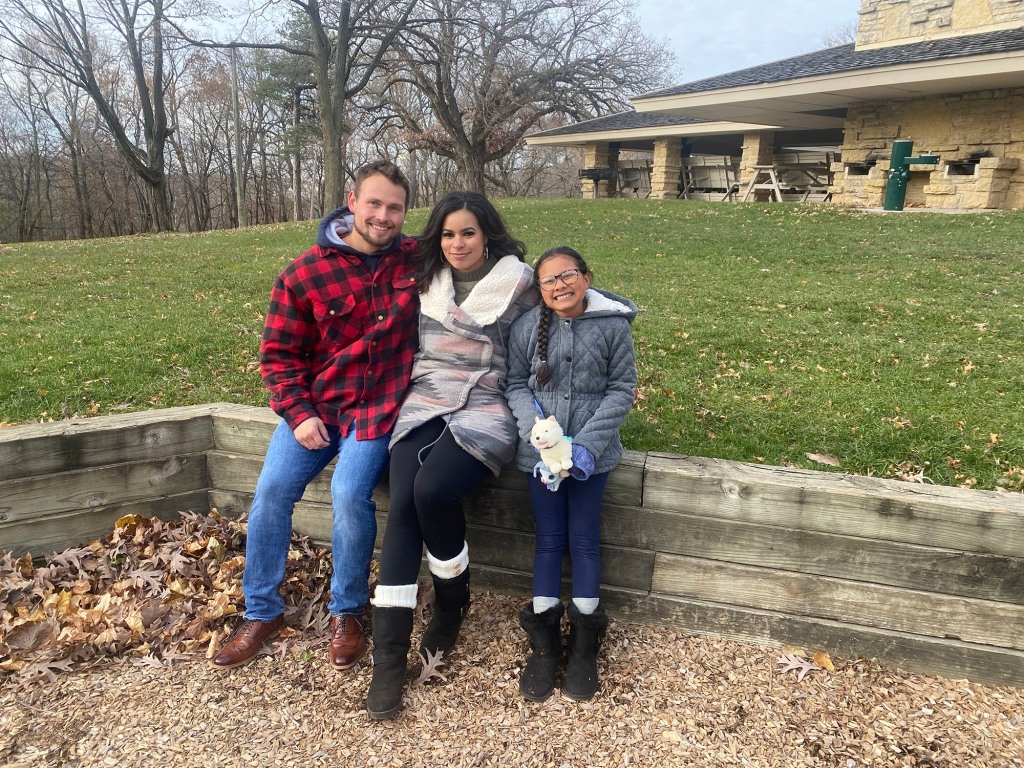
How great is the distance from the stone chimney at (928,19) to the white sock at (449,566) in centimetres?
1566

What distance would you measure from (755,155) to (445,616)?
17772mm

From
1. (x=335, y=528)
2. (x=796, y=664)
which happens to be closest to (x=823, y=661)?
(x=796, y=664)

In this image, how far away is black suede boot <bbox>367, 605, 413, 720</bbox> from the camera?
2.37 metres

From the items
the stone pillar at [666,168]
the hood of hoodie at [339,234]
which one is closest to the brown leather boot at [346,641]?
the hood of hoodie at [339,234]

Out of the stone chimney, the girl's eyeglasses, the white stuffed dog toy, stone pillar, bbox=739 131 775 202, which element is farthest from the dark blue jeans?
stone pillar, bbox=739 131 775 202

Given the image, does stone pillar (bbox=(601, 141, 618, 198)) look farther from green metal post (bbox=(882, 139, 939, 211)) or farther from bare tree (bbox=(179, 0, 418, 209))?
green metal post (bbox=(882, 139, 939, 211))

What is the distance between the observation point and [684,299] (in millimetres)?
6578

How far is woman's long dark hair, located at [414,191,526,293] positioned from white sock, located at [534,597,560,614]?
1.31 m

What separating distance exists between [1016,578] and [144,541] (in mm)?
3512

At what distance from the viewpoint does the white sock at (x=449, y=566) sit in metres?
2.60

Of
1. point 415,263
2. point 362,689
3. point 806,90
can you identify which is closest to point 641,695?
point 362,689

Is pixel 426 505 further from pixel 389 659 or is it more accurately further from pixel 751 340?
pixel 751 340

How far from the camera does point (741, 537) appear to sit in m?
2.62

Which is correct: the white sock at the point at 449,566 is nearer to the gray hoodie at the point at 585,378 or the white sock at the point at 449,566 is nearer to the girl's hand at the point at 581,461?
the gray hoodie at the point at 585,378
